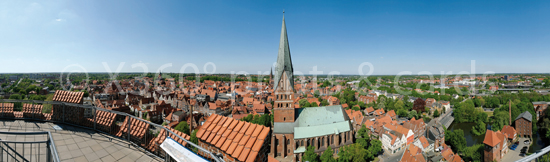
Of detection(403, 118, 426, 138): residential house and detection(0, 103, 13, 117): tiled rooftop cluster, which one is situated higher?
detection(0, 103, 13, 117): tiled rooftop cluster

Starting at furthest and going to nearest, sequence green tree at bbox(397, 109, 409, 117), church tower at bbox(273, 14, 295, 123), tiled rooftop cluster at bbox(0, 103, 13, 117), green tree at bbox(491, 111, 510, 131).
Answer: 1. green tree at bbox(397, 109, 409, 117)
2. green tree at bbox(491, 111, 510, 131)
3. church tower at bbox(273, 14, 295, 123)
4. tiled rooftop cluster at bbox(0, 103, 13, 117)

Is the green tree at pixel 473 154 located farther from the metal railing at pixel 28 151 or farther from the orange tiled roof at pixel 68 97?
the orange tiled roof at pixel 68 97

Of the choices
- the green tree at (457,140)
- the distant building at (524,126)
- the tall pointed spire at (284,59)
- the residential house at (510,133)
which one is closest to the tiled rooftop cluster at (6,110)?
the tall pointed spire at (284,59)

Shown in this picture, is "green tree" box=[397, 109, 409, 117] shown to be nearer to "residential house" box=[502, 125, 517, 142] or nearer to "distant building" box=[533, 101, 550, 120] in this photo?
"residential house" box=[502, 125, 517, 142]

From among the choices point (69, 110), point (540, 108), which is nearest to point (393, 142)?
point (69, 110)

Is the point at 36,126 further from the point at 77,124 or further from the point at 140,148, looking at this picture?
the point at 140,148

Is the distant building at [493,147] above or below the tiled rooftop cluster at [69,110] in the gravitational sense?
below

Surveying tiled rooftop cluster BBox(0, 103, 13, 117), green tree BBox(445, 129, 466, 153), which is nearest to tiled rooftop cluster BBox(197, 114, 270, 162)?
tiled rooftop cluster BBox(0, 103, 13, 117)

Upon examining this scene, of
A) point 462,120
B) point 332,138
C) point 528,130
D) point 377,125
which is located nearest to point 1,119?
point 332,138
